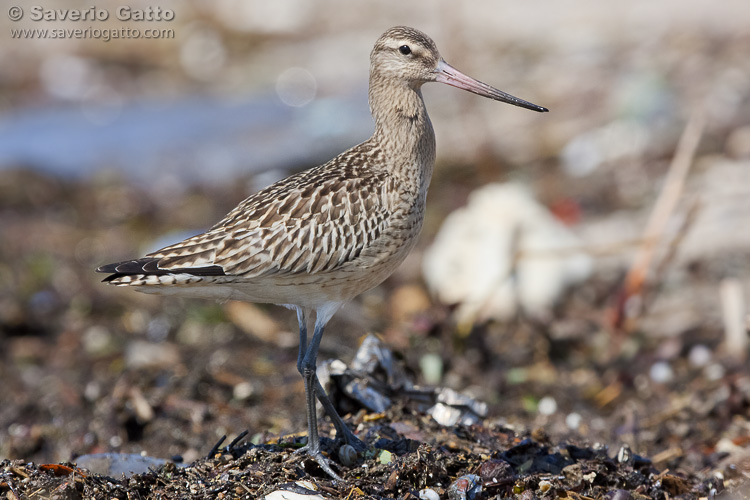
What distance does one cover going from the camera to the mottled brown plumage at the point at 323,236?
496 centimetres

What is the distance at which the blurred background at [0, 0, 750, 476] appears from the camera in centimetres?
696

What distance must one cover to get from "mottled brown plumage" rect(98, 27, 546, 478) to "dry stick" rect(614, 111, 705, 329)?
2.74 meters

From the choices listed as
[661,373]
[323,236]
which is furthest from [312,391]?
[661,373]

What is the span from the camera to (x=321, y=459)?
4.82 m

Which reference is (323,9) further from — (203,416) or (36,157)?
(203,416)

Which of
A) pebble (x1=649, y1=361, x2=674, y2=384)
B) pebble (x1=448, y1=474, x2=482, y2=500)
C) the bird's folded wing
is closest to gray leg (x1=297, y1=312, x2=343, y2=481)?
the bird's folded wing

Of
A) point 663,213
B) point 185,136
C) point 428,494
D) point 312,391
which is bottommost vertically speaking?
point 428,494

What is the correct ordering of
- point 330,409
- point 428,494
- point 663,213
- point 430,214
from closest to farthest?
point 428,494
point 330,409
point 663,213
point 430,214

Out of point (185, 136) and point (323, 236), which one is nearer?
point (323, 236)

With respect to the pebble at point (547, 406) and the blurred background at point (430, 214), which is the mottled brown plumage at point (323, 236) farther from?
the pebble at point (547, 406)

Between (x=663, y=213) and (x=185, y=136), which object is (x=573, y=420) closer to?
(x=663, y=213)

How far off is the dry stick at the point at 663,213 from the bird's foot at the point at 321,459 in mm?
3850

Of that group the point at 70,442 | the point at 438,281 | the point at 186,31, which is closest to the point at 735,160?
the point at 438,281

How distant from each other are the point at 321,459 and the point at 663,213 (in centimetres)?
437
